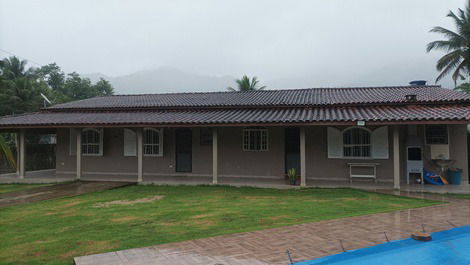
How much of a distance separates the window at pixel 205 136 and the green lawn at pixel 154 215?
312 centimetres

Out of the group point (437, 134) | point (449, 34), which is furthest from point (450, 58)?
point (437, 134)

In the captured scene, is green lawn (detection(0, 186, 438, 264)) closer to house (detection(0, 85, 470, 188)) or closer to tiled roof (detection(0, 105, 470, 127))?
house (detection(0, 85, 470, 188))

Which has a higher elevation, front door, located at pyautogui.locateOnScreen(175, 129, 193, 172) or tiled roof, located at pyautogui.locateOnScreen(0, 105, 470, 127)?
tiled roof, located at pyautogui.locateOnScreen(0, 105, 470, 127)

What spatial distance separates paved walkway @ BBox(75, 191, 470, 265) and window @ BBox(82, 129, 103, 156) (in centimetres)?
1059

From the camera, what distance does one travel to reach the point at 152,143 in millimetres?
13734

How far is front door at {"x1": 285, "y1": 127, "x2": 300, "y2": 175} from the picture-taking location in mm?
12688

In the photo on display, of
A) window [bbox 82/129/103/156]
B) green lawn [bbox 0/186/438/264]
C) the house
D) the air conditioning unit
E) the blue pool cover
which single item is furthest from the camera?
window [bbox 82/129/103/156]

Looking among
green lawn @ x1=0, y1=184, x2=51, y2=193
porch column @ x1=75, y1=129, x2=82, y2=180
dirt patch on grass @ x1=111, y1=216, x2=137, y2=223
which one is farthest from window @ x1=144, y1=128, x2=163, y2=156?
dirt patch on grass @ x1=111, y1=216, x2=137, y2=223

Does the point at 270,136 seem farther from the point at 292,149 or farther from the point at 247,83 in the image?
the point at 247,83

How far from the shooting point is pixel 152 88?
7648 inches

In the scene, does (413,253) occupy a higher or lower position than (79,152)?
lower

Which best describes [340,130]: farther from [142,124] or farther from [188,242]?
[188,242]

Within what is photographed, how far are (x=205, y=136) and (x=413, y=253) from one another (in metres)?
9.58

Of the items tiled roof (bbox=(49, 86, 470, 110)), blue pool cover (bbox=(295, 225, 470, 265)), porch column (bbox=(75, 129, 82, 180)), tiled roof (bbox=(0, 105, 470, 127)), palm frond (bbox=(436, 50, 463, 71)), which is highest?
palm frond (bbox=(436, 50, 463, 71))
